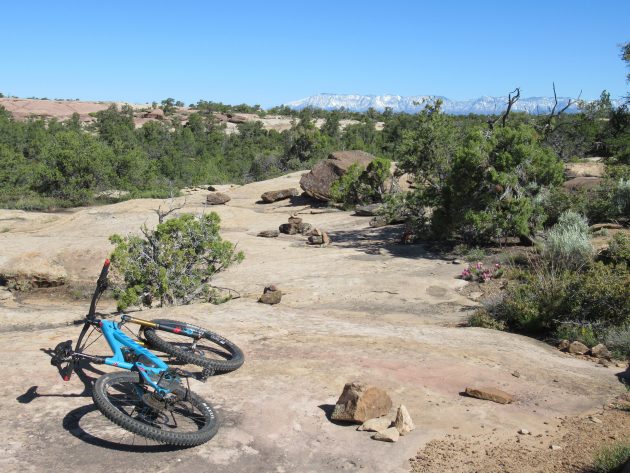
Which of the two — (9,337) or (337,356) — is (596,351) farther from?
(9,337)

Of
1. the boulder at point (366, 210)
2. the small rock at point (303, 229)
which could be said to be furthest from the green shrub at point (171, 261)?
the boulder at point (366, 210)

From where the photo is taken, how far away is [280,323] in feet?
26.2

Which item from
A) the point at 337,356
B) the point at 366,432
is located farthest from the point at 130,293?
the point at 366,432

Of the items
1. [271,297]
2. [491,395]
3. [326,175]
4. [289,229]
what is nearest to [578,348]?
[491,395]

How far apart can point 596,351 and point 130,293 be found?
755cm

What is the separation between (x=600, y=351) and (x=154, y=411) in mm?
6198

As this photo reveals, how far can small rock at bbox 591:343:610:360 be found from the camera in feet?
25.5

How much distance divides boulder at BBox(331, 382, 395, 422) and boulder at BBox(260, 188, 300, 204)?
24.9 metres

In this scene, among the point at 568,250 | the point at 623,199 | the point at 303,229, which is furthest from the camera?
the point at 303,229

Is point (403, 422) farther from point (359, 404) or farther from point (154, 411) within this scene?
point (154, 411)

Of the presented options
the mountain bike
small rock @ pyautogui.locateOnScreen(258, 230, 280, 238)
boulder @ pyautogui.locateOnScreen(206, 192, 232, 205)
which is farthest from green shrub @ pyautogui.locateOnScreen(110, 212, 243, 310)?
boulder @ pyautogui.locateOnScreen(206, 192, 232, 205)

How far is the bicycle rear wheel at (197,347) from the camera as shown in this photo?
5.71 m

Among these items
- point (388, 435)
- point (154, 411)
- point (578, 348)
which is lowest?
point (578, 348)

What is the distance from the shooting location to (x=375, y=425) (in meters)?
4.88
